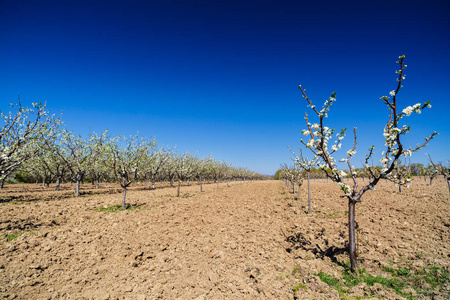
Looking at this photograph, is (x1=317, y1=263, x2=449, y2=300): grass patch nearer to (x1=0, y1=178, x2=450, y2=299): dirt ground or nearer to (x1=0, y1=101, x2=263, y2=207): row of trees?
(x1=0, y1=178, x2=450, y2=299): dirt ground

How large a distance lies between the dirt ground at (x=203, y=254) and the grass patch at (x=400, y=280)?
17 centimetres

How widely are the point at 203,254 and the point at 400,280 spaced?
6738 mm

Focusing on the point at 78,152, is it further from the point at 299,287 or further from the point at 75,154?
the point at 299,287

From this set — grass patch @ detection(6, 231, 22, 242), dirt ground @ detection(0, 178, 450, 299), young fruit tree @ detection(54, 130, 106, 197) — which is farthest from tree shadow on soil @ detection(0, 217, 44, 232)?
young fruit tree @ detection(54, 130, 106, 197)

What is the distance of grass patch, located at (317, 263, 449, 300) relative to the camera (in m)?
5.30

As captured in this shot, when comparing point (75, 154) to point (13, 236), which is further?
point (75, 154)

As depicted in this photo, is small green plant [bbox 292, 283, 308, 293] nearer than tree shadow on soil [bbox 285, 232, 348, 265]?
Yes

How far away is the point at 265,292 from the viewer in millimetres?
5559

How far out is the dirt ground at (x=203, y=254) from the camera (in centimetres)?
570

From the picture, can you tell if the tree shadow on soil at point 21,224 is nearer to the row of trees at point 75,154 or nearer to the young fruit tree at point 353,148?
the row of trees at point 75,154

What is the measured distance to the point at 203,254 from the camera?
7.94m

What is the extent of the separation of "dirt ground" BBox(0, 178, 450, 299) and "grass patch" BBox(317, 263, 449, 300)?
170 mm

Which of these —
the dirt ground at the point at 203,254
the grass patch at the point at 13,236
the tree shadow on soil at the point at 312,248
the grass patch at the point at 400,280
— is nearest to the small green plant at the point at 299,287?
the dirt ground at the point at 203,254

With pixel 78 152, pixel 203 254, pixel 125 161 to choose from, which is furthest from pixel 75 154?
pixel 203 254
